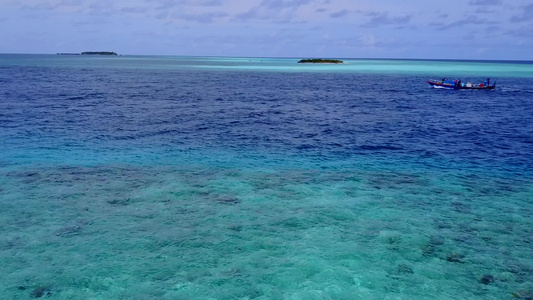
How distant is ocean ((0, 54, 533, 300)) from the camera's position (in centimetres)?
1248

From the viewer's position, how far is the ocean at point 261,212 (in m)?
12.5

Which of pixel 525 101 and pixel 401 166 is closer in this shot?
pixel 401 166

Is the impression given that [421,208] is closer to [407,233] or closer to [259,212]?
[407,233]

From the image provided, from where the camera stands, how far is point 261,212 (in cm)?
1792

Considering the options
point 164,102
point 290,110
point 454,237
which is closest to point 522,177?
point 454,237

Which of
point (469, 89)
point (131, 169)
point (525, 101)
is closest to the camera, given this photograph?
point (131, 169)

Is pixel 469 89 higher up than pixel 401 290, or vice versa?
pixel 469 89

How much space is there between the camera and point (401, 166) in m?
25.9

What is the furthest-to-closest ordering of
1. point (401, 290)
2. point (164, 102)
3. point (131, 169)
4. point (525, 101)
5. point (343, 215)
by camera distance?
point (525, 101)
point (164, 102)
point (131, 169)
point (343, 215)
point (401, 290)

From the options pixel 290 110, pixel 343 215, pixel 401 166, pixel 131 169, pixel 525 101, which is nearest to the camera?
pixel 343 215

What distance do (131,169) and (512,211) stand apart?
20702 mm

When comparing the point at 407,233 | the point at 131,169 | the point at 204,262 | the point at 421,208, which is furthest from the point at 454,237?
the point at 131,169

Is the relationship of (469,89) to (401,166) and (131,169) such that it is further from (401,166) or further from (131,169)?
(131,169)

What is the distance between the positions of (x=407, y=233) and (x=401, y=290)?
4.28m
